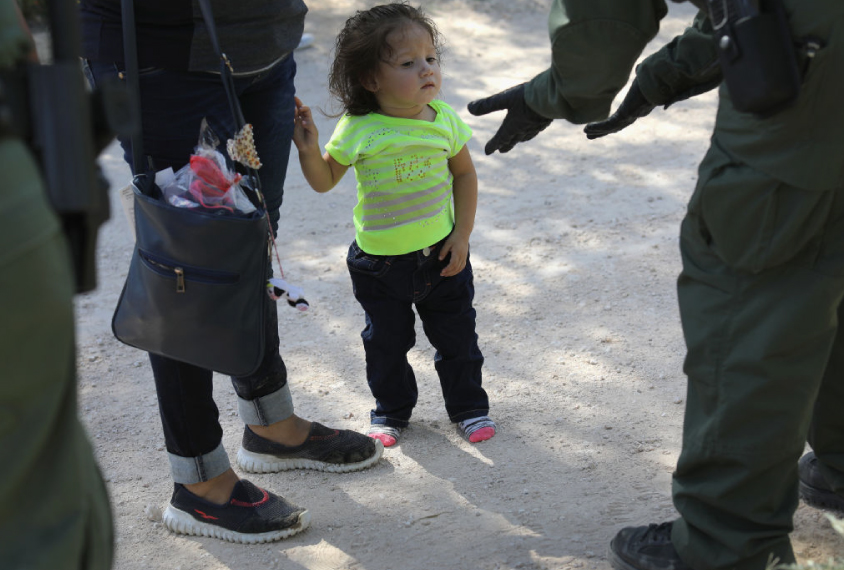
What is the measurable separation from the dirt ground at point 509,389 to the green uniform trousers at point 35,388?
1195mm

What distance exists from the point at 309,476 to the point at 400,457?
0.26 meters

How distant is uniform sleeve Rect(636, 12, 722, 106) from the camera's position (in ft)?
7.07

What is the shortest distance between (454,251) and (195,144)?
2.65 feet

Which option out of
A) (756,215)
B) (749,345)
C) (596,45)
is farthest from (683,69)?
(749,345)

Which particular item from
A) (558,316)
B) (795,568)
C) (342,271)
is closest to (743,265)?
(795,568)

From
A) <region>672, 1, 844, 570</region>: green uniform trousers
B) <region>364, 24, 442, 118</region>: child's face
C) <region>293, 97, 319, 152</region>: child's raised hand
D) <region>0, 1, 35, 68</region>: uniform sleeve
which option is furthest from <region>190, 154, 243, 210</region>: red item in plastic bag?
<region>672, 1, 844, 570</region>: green uniform trousers

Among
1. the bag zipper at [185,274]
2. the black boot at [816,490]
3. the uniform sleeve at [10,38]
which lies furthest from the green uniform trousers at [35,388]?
the black boot at [816,490]

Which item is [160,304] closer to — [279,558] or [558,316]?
[279,558]

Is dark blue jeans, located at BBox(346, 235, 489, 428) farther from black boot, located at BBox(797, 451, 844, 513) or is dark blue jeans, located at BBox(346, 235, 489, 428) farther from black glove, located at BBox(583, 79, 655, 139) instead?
black boot, located at BBox(797, 451, 844, 513)

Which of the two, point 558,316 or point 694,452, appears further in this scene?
point 558,316

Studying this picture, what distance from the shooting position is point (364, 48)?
2541 millimetres

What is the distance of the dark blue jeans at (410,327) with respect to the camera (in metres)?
2.61

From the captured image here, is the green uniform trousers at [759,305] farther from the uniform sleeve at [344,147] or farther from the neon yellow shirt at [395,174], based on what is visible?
the uniform sleeve at [344,147]

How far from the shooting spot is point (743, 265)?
1.73m
